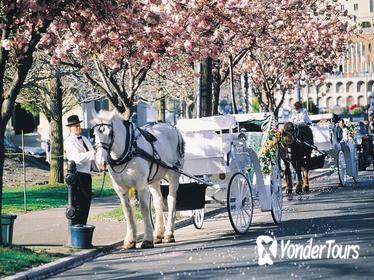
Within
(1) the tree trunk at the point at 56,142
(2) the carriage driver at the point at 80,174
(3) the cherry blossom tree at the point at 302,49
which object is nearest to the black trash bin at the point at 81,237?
(2) the carriage driver at the point at 80,174

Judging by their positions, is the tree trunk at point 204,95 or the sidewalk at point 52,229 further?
the tree trunk at point 204,95

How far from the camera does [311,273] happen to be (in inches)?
464

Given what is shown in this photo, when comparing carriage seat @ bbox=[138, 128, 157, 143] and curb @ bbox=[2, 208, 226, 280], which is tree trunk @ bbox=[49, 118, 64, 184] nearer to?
curb @ bbox=[2, 208, 226, 280]

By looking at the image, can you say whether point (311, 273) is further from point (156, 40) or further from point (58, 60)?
point (58, 60)

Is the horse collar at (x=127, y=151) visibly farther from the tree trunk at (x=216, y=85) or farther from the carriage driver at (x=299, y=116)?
the tree trunk at (x=216, y=85)

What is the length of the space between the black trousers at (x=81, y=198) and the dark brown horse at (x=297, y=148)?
33.2 feet

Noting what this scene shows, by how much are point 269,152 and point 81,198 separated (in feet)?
14.4

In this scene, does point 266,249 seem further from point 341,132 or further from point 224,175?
point 341,132

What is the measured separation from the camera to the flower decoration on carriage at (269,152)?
1855 cm

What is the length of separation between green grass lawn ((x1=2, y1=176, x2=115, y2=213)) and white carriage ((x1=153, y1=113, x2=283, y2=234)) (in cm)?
779

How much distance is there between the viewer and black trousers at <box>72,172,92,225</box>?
16.2 metres

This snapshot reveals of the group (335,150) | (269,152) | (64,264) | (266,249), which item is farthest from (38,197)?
(266,249)

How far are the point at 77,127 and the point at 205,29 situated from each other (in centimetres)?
669

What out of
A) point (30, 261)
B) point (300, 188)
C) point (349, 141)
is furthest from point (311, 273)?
point (349, 141)
